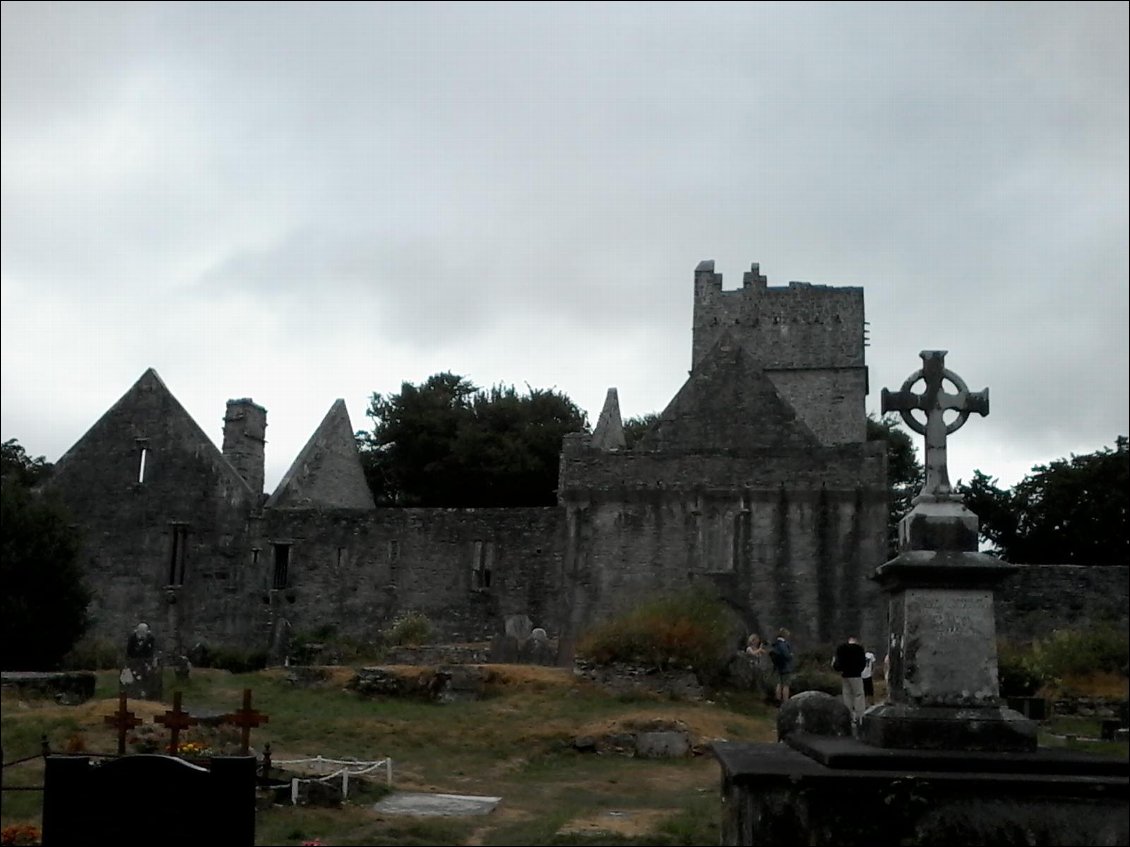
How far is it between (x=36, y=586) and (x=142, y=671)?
20.0 ft

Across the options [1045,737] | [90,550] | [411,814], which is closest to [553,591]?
[90,550]

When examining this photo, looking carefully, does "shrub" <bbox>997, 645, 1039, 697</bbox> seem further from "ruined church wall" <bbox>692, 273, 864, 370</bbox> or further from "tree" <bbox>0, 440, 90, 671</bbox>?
"ruined church wall" <bbox>692, 273, 864, 370</bbox>

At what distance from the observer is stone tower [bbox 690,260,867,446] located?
45406mm

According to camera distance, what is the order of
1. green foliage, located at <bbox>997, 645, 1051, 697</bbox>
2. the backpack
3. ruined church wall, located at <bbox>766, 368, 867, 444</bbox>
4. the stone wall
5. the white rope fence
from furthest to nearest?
1. ruined church wall, located at <bbox>766, 368, 867, 444</bbox>
2. the stone wall
3. green foliage, located at <bbox>997, 645, 1051, 697</bbox>
4. the backpack
5. the white rope fence

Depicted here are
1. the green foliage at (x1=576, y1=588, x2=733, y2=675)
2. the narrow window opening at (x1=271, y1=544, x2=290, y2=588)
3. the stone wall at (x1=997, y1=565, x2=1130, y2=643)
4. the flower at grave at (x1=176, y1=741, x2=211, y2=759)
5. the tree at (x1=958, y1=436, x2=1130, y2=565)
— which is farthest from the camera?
the tree at (x1=958, y1=436, x2=1130, y2=565)

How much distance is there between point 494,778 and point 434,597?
675 inches

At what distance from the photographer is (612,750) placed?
17.6m

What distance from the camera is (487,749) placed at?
17.6m

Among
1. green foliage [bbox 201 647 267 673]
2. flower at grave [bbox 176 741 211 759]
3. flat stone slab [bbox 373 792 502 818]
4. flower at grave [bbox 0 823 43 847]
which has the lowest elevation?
flat stone slab [bbox 373 792 502 818]

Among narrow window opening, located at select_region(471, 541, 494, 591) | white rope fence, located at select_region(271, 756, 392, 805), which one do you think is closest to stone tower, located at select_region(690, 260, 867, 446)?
narrow window opening, located at select_region(471, 541, 494, 591)

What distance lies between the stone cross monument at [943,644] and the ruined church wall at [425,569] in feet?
77.6

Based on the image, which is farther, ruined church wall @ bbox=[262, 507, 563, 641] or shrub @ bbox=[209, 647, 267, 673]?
ruined church wall @ bbox=[262, 507, 563, 641]

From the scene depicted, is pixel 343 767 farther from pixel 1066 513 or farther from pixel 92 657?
pixel 1066 513

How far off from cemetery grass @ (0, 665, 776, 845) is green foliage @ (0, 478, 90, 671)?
1564 millimetres
